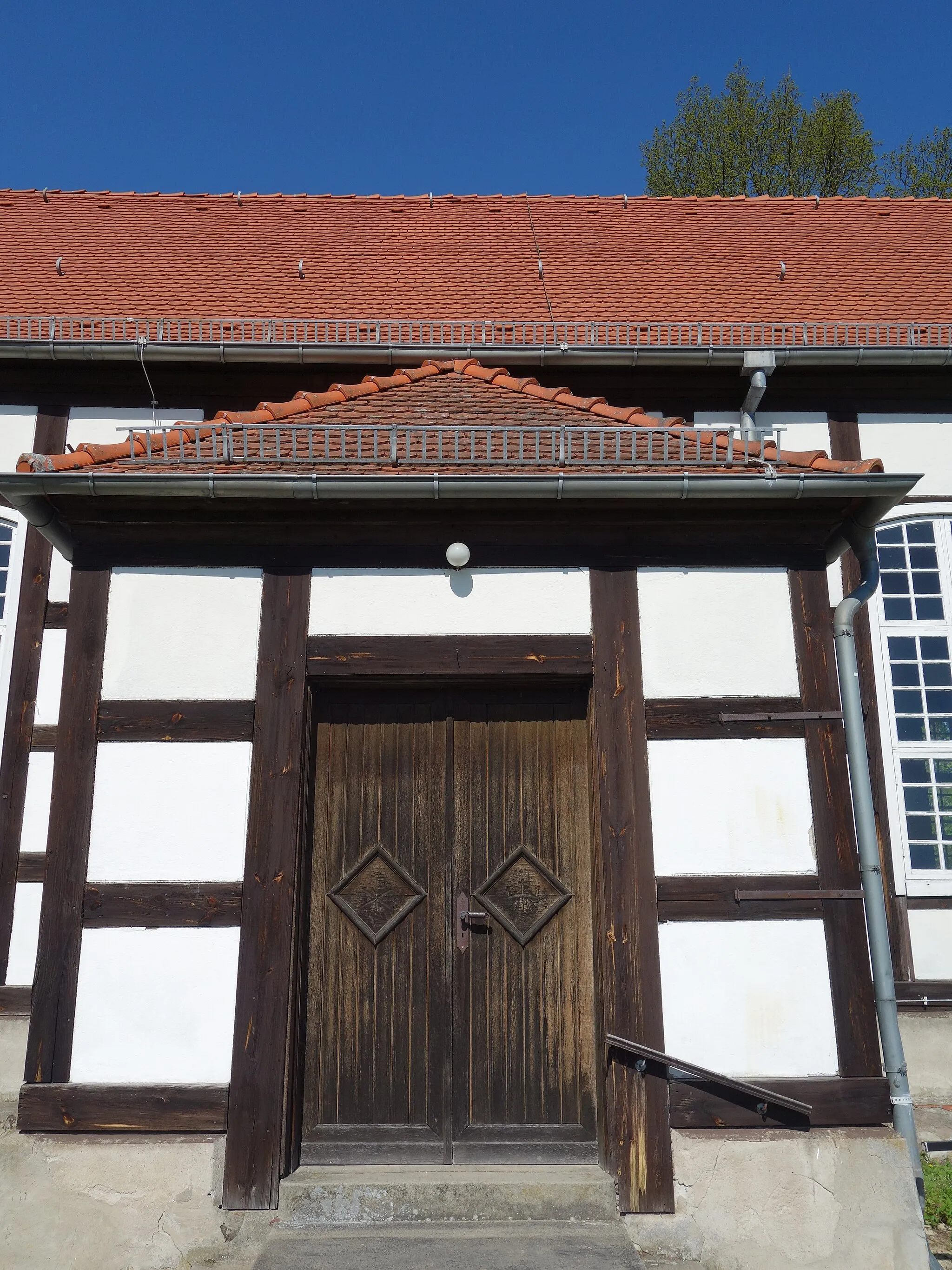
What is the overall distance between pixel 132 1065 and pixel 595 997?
206cm

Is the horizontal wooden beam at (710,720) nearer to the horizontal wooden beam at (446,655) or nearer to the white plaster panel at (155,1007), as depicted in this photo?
the horizontal wooden beam at (446,655)

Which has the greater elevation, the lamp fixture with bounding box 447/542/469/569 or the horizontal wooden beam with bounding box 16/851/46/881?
the lamp fixture with bounding box 447/542/469/569

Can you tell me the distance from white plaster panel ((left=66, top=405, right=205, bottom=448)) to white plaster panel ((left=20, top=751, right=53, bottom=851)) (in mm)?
2234

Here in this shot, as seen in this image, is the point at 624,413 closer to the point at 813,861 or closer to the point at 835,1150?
the point at 813,861

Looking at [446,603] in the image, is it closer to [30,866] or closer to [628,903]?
[628,903]

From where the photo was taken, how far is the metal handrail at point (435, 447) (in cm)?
448

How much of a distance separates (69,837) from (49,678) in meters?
2.17

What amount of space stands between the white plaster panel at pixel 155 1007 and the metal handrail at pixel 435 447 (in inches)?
87.8

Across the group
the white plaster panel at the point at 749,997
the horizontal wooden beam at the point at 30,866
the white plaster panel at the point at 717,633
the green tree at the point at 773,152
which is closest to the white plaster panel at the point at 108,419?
the horizontal wooden beam at the point at 30,866

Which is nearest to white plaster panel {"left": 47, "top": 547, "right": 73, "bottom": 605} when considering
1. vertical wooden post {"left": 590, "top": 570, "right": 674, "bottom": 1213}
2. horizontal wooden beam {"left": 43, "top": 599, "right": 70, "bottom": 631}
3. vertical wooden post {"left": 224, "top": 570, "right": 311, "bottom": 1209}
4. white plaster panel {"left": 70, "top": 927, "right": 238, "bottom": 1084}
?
horizontal wooden beam {"left": 43, "top": 599, "right": 70, "bottom": 631}

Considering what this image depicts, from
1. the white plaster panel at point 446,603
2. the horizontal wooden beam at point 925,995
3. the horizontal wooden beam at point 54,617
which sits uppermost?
the horizontal wooden beam at point 54,617

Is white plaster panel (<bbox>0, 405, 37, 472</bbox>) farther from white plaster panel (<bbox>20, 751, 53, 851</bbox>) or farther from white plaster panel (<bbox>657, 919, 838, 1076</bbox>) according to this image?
white plaster panel (<bbox>657, 919, 838, 1076</bbox>)

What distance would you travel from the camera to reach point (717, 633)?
4.50 m

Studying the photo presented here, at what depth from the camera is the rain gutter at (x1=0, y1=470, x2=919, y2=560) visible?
4242 millimetres
